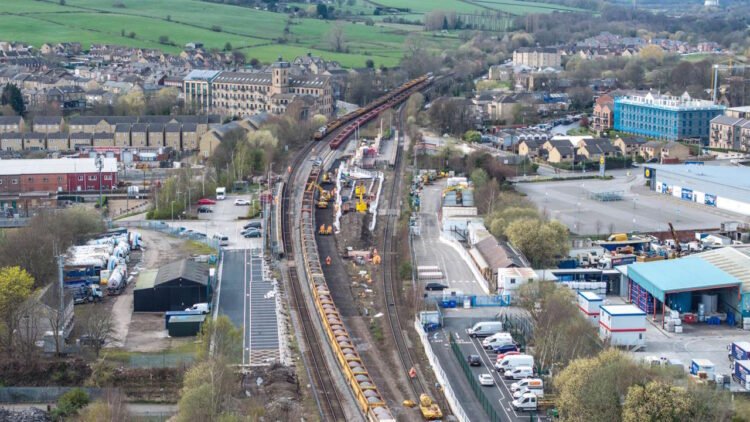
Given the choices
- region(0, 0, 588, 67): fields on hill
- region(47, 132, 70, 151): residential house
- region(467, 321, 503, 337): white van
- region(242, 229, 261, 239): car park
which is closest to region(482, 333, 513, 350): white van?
region(467, 321, 503, 337): white van

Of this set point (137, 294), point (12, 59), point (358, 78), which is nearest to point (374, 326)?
point (137, 294)

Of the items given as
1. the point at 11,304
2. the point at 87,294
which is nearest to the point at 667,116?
the point at 87,294

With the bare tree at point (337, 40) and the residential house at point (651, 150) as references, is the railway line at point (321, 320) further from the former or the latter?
the bare tree at point (337, 40)

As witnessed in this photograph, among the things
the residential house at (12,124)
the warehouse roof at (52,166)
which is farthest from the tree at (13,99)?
the warehouse roof at (52,166)

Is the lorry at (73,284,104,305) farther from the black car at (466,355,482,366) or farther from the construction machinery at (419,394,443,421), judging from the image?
the construction machinery at (419,394,443,421)

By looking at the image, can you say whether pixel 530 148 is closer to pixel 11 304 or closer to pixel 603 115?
pixel 603 115
